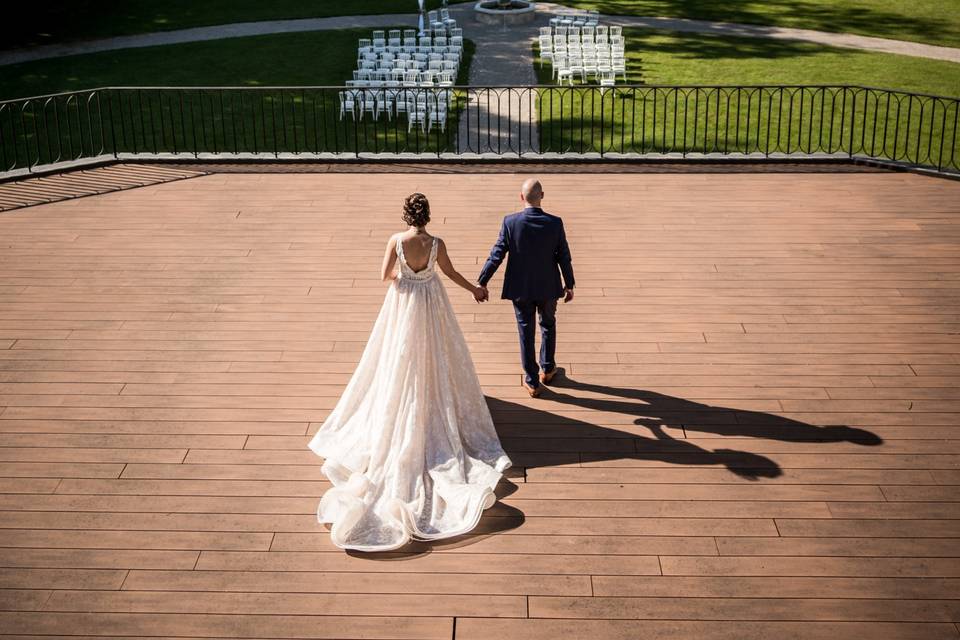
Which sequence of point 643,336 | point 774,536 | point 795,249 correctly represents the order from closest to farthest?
point 774,536 → point 643,336 → point 795,249

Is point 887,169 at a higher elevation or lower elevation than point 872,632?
higher

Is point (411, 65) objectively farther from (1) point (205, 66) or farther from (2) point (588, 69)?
(1) point (205, 66)

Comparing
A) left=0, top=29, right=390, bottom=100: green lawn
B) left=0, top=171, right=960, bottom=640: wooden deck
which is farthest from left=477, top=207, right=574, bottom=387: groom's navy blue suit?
left=0, top=29, right=390, bottom=100: green lawn

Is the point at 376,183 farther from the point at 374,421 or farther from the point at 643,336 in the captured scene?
the point at 374,421

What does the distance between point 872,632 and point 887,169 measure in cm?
1044

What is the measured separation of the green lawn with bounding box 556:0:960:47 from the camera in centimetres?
3194

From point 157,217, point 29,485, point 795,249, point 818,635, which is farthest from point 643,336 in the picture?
point 157,217

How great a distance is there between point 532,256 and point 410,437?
2121mm

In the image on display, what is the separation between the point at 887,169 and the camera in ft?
51.2

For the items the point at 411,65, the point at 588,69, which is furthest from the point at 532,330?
the point at 588,69

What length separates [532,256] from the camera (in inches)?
364

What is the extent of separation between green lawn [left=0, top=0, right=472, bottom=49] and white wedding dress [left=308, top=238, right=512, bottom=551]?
90.2ft

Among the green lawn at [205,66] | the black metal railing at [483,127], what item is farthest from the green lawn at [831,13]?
the green lawn at [205,66]

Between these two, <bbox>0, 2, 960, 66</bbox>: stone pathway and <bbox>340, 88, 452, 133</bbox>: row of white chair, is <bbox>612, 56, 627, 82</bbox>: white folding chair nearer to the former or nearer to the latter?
<bbox>340, 88, 452, 133</bbox>: row of white chair
